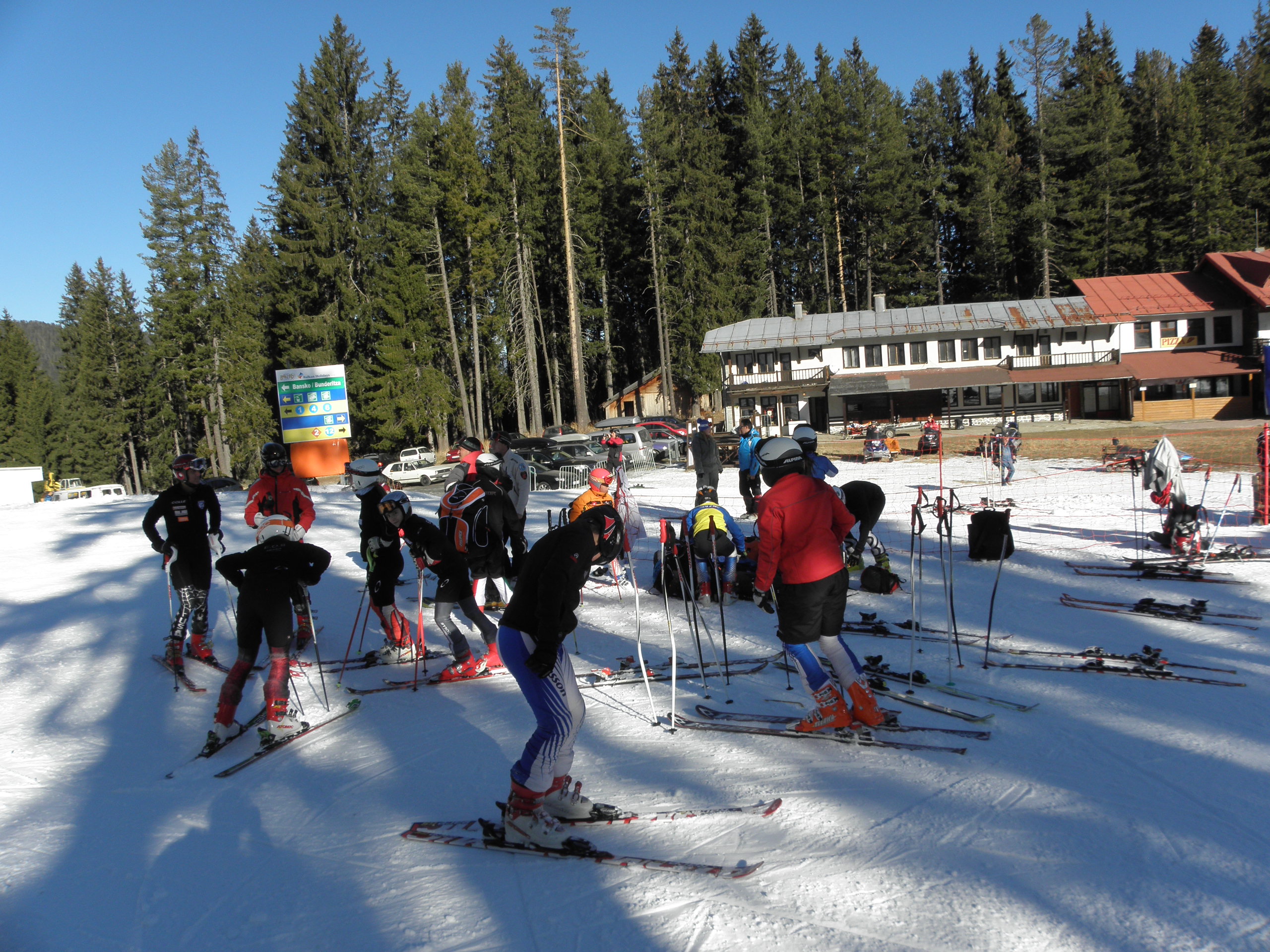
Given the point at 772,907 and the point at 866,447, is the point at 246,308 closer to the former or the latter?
the point at 866,447

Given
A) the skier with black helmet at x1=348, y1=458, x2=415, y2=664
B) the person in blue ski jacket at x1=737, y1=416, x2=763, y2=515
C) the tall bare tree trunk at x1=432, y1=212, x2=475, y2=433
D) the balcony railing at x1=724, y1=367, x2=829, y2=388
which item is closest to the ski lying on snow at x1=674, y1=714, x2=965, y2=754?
the skier with black helmet at x1=348, y1=458, x2=415, y2=664

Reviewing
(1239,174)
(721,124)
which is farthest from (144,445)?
(1239,174)

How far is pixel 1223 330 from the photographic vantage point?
4053 cm

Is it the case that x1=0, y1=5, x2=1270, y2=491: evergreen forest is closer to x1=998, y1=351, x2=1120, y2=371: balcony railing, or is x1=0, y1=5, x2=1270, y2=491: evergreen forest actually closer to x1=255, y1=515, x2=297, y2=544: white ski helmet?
x1=998, y1=351, x2=1120, y2=371: balcony railing

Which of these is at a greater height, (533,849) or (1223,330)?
(1223,330)

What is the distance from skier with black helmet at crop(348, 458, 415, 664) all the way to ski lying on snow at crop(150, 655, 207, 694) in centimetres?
145

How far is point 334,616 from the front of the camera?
28.5 feet

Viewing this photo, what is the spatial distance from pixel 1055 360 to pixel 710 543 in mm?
41554

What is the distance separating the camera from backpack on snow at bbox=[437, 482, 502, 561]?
6.34 meters

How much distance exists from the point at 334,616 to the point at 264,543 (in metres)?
4.04

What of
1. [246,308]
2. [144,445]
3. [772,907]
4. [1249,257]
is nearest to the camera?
[772,907]

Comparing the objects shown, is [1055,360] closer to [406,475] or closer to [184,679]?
[406,475]

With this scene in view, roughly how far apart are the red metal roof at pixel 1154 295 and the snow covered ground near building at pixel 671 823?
42196mm

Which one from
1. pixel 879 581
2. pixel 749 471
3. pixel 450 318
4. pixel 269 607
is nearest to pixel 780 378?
pixel 450 318
